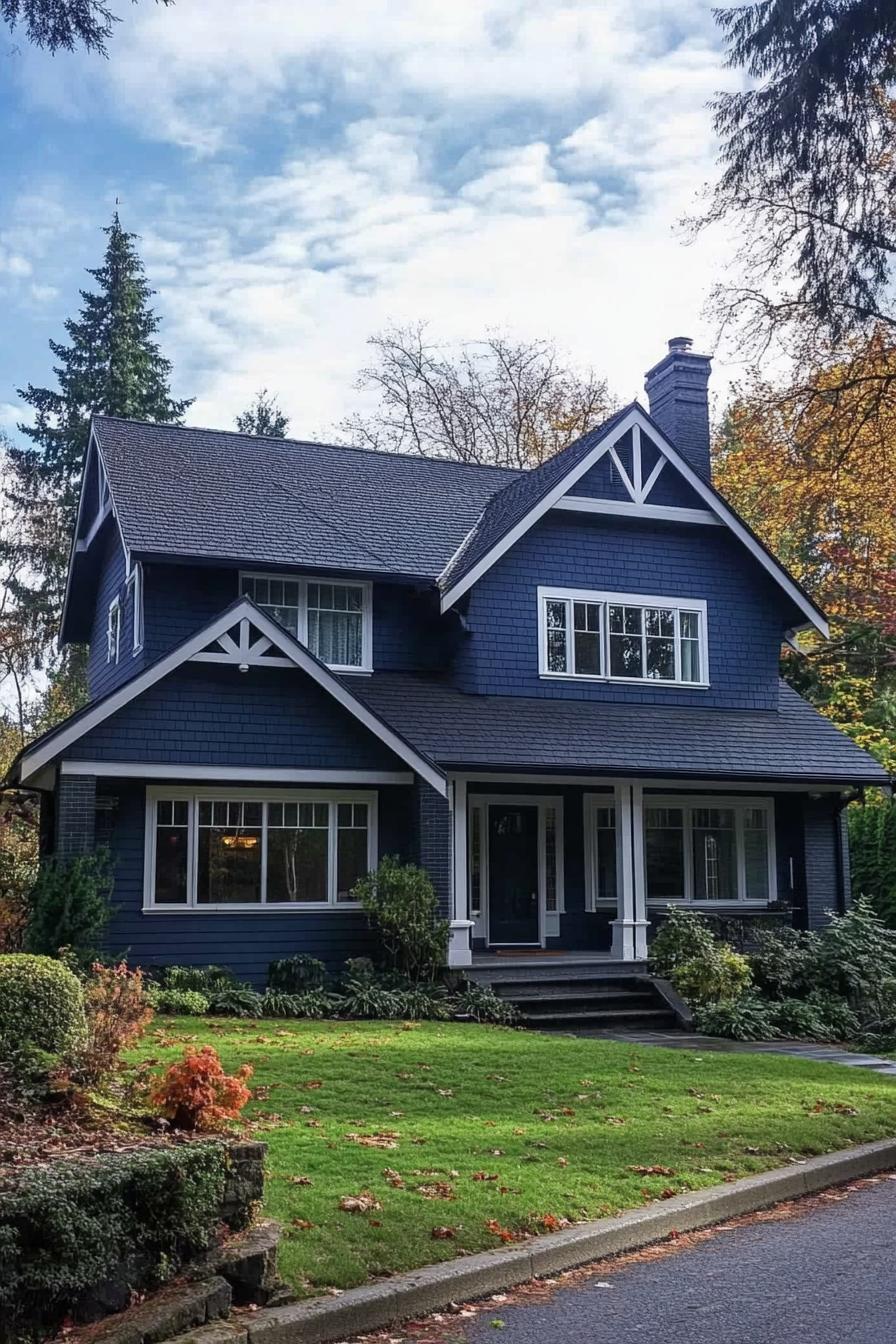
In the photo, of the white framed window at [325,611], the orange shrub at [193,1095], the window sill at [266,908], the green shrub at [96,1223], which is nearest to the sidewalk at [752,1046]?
the window sill at [266,908]

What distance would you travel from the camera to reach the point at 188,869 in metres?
17.1

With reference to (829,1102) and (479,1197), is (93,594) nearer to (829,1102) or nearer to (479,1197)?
(829,1102)

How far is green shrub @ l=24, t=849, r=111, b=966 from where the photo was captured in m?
15.2

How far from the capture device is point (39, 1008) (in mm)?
8305

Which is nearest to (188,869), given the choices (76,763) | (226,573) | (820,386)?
(76,763)

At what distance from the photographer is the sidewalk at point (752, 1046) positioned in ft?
45.6

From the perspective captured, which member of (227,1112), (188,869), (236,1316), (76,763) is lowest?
(236,1316)

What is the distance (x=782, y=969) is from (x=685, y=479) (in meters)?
7.85

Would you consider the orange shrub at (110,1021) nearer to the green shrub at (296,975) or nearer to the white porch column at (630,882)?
the green shrub at (296,975)

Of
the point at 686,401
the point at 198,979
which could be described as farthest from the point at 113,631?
the point at 686,401

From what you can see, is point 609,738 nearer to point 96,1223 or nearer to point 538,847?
point 538,847

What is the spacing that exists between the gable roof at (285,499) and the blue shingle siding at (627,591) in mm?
1276

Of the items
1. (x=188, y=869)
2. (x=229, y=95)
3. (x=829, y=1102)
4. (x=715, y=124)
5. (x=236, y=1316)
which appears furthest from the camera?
(x=188, y=869)

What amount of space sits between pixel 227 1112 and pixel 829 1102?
19.8ft
